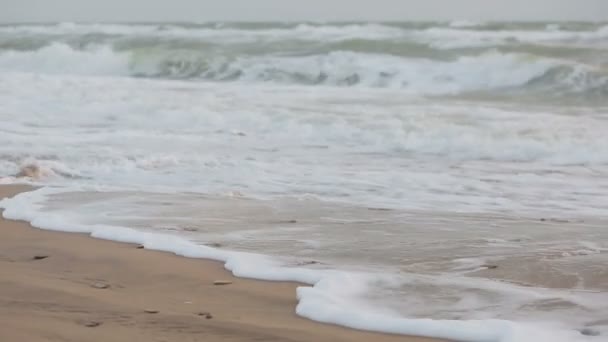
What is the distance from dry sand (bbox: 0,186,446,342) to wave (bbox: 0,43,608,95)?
30.3ft

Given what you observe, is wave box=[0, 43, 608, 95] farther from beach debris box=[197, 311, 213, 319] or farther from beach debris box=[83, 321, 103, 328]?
beach debris box=[83, 321, 103, 328]

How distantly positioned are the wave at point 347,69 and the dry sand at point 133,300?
9.23 m

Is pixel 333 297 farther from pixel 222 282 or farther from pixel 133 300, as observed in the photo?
pixel 133 300

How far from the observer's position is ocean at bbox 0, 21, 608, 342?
2982 millimetres

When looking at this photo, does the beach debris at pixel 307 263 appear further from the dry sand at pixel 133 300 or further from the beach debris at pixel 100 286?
the beach debris at pixel 100 286

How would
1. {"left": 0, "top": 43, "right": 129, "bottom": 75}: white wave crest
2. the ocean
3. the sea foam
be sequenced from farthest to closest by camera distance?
1. {"left": 0, "top": 43, "right": 129, "bottom": 75}: white wave crest
2. the ocean
3. the sea foam

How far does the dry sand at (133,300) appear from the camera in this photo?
250 cm

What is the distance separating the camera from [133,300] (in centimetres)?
286

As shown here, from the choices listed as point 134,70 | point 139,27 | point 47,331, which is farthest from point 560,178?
point 139,27

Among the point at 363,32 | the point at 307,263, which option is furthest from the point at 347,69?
the point at 307,263

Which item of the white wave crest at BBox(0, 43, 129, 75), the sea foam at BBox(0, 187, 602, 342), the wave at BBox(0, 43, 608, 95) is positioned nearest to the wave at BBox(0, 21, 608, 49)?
the wave at BBox(0, 43, 608, 95)

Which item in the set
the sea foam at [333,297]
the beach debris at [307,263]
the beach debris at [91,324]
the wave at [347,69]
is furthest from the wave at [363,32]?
the beach debris at [91,324]

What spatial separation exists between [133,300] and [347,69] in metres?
Answer: 12.8

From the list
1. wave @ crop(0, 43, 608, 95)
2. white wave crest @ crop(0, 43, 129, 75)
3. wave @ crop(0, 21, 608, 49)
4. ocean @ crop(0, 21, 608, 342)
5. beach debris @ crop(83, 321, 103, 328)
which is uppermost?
wave @ crop(0, 21, 608, 49)
